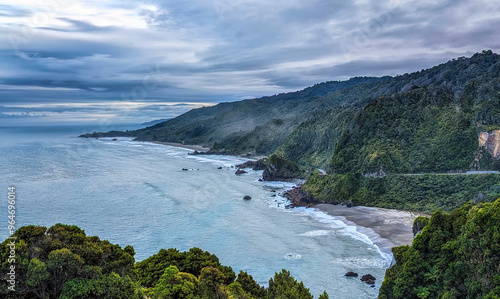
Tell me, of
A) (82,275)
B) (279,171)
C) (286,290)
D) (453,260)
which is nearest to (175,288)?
(82,275)

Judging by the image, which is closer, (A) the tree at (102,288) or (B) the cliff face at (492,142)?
(A) the tree at (102,288)

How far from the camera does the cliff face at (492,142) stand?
6059 centimetres

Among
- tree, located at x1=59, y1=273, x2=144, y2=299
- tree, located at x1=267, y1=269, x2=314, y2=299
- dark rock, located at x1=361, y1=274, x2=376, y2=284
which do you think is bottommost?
dark rock, located at x1=361, y1=274, x2=376, y2=284

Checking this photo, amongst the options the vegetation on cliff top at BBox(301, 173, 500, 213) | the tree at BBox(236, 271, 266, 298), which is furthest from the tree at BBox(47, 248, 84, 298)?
the vegetation on cliff top at BBox(301, 173, 500, 213)

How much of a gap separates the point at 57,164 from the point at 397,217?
106 m

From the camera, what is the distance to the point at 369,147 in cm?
7669

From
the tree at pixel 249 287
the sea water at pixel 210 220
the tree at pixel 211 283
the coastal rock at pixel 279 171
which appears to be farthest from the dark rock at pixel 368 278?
the coastal rock at pixel 279 171

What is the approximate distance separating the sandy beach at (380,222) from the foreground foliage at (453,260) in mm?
14753

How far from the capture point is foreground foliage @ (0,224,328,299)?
57.3 ft

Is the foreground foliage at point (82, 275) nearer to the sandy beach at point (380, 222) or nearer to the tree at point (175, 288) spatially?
the tree at point (175, 288)

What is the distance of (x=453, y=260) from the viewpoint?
25766mm

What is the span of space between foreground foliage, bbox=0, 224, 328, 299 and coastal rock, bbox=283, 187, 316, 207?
1640 inches

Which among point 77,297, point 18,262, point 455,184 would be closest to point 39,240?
point 18,262

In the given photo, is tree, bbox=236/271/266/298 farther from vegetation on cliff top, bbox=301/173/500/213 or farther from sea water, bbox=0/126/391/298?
vegetation on cliff top, bbox=301/173/500/213
